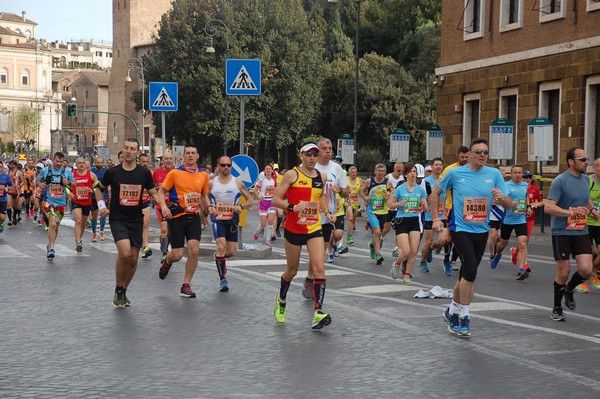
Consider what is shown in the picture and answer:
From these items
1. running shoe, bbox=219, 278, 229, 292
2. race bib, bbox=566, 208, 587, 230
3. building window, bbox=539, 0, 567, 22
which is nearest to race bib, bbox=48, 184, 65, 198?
running shoe, bbox=219, 278, 229, 292

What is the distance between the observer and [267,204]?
24.3m

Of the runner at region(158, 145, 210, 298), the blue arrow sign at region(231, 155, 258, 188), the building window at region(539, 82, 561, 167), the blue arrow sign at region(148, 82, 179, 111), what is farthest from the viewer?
the building window at region(539, 82, 561, 167)

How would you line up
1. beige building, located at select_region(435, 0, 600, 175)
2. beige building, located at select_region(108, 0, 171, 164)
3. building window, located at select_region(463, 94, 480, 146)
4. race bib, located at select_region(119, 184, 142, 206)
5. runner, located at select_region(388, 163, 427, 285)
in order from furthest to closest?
beige building, located at select_region(108, 0, 171, 164), building window, located at select_region(463, 94, 480, 146), beige building, located at select_region(435, 0, 600, 175), runner, located at select_region(388, 163, 427, 285), race bib, located at select_region(119, 184, 142, 206)

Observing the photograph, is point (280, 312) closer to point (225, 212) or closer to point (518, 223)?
point (225, 212)

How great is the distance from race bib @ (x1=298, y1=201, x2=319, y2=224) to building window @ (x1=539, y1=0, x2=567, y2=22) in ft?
67.7

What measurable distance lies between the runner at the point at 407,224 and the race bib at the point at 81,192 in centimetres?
663

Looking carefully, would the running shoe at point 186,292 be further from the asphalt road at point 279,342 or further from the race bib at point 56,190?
the race bib at point 56,190

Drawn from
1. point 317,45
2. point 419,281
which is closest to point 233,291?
point 419,281

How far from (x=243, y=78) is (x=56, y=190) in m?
4.00

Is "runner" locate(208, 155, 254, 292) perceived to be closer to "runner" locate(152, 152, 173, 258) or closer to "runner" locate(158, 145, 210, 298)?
"runner" locate(158, 145, 210, 298)

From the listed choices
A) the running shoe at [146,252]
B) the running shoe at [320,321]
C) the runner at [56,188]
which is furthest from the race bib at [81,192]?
the running shoe at [320,321]

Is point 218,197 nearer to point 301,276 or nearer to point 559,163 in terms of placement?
point 301,276

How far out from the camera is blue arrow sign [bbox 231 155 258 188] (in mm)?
19016

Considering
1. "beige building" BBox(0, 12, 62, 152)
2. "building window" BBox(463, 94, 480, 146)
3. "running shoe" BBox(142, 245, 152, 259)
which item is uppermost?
"beige building" BBox(0, 12, 62, 152)
